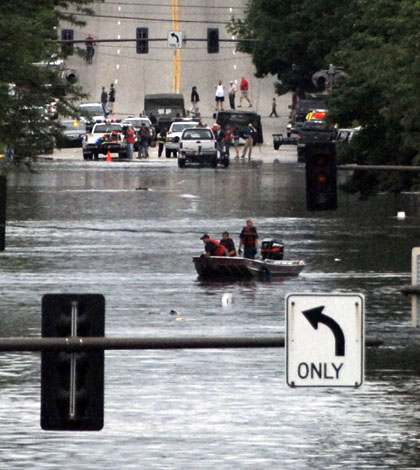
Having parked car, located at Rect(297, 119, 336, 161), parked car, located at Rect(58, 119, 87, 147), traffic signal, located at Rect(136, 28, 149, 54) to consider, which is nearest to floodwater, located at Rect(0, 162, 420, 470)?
parked car, located at Rect(297, 119, 336, 161)

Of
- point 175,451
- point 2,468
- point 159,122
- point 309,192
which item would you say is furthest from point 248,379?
point 159,122

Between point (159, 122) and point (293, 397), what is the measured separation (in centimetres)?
8212

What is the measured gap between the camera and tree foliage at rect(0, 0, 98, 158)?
145ft

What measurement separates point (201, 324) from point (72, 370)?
2211cm

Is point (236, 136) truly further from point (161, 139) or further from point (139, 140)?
point (139, 140)

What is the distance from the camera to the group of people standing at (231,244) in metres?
40.9

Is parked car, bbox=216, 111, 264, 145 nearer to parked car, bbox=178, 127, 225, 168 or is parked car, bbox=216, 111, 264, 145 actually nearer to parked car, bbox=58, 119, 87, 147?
parked car, bbox=58, 119, 87, 147

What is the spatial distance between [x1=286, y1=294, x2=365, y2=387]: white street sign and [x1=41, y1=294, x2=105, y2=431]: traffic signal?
1278 mm

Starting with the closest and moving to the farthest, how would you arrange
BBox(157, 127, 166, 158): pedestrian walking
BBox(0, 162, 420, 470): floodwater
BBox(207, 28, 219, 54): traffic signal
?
BBox(0, 162, 420, 470): floodwater → BBox(207, 28, 219, 54): traffic signal → BBox(157, 127, 166, 158): pedestrian walking

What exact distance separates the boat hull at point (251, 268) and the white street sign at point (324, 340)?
30.5 m

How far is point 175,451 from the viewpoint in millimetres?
20297

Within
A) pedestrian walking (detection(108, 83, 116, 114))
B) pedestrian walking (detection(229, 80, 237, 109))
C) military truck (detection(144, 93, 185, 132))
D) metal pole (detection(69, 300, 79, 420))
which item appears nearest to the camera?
metal pole (detection(69, 300, 79, 420))

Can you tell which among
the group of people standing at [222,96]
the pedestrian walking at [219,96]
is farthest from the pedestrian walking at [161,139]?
the group of people standing at [222,96]

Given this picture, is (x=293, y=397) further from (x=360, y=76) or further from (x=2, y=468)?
(x=360, y=76)
